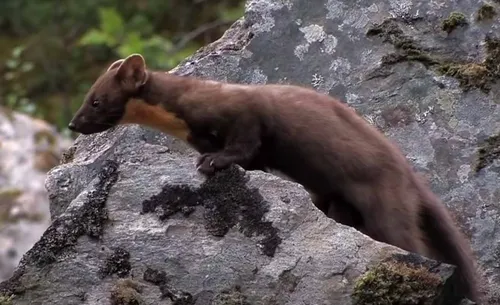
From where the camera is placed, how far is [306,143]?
484 cm

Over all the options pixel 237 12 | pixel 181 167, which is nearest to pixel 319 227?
pixel 181 167

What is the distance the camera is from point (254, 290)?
411 cm

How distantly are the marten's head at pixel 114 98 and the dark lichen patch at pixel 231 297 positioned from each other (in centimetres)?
124

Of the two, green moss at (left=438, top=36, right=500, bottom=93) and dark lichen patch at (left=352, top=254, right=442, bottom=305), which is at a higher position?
green moss at (left=438, top=36, right=500, bottom=93)

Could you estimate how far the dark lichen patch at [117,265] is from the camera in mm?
4199

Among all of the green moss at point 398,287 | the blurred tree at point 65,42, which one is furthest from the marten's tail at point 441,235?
the blurred tree at point 65,42

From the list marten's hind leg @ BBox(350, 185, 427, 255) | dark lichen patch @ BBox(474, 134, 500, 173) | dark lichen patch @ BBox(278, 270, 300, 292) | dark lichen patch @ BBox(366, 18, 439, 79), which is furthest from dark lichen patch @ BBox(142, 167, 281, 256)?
dark lichen patch @ BBox(366, 18, 439, 79)

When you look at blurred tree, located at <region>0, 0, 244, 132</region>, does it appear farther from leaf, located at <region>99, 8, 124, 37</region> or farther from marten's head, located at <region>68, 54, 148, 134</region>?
marten's head, located at <region>68, 54, 148, 134</region>

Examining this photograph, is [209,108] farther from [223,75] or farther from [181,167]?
[223,75]

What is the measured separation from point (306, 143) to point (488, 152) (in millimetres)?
1157

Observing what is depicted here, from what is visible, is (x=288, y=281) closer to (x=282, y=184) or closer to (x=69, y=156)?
(x=282, y=184)

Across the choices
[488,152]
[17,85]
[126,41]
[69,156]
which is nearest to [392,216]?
[488,152]

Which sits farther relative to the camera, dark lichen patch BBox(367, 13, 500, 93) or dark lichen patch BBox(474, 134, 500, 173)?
dark lichen patch BBox(367, 13, 500, 93)

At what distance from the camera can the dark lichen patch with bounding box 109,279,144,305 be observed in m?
4.09
